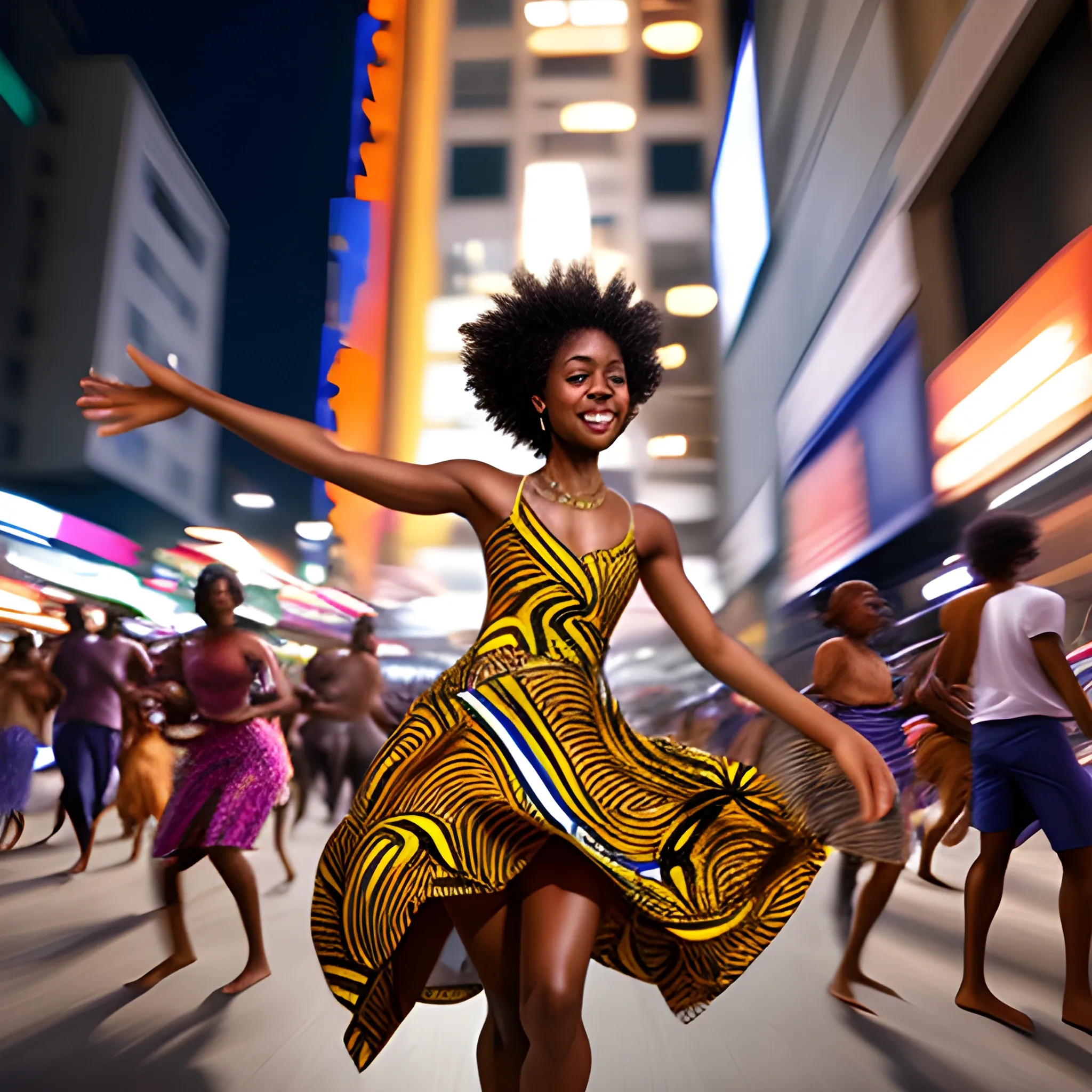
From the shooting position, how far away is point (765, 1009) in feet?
7.97

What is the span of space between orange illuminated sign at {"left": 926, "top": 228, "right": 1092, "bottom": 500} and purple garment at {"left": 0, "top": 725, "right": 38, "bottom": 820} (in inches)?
115

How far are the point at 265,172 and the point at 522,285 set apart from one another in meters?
1.95

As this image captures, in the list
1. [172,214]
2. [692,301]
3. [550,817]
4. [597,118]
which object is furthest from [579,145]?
[550,817]

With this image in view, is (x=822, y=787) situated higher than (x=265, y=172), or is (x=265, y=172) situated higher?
(x=265, y=172)

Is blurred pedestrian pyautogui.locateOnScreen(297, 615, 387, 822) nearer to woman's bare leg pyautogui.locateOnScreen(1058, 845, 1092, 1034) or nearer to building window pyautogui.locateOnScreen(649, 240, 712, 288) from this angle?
building window pyautogui.locateOnScreen(649, 240, 712, 288)

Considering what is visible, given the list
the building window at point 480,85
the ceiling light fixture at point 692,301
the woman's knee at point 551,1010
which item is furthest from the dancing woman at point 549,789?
the building window at point 480,85

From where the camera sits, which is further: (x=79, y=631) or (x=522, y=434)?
(x=79, y=631)

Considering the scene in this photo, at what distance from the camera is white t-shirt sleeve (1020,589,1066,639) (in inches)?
87.4

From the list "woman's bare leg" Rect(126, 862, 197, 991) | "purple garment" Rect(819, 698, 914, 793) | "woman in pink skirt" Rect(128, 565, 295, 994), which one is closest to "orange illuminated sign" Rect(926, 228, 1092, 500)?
"purple garment" Rect(819, 698, 914, 793)

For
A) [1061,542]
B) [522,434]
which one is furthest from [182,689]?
[1061,542]

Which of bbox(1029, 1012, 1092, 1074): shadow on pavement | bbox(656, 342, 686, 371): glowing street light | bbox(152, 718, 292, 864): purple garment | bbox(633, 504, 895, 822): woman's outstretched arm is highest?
bbox(656, 342, 686, 371): glowing street light

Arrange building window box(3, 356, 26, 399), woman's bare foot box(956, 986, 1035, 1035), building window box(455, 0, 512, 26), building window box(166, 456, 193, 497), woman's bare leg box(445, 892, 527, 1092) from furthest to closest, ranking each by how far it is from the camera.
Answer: building window box(455, 0, 512, 26) → building window box(166, 456, 193, 497) → building window box(3, 356, 26, 399) → woman's bare foot box(956, 986, 1035, 1035) → woman's bare leg box(445, 892, 527, 1092)

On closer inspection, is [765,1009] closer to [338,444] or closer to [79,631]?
[338,444]

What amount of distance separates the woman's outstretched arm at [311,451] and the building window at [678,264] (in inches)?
72.3
